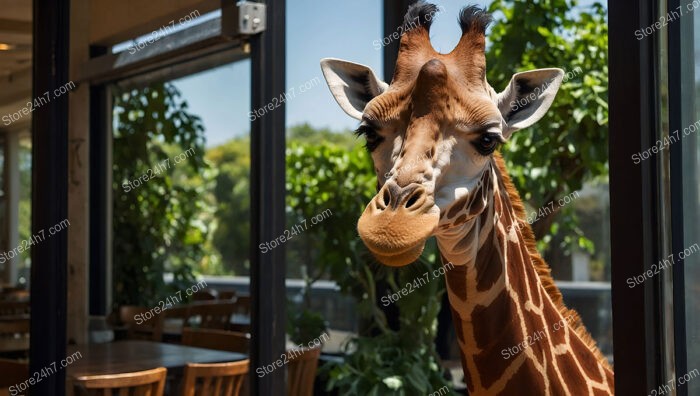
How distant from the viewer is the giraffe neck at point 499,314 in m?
1.92

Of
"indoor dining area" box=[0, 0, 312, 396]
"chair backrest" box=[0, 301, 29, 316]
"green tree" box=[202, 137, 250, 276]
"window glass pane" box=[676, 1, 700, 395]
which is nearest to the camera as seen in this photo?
"window glass pane" box=[676, 1, 700, 395]

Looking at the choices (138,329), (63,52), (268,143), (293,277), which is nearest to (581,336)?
(268,143)

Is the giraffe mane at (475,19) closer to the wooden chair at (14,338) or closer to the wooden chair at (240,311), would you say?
the wooden chair at (14,338)

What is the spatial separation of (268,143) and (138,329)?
2924mm

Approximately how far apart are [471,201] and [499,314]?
0.94 ft

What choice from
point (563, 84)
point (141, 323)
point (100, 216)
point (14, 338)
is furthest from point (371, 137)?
point (100, 216)

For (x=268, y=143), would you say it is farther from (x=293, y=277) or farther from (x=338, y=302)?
(x=338, y=302)

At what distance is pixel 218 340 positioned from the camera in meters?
4.20

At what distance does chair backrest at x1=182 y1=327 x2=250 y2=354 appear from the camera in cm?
396

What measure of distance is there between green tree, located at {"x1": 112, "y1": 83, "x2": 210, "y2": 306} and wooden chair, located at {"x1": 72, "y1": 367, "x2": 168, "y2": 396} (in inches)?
110

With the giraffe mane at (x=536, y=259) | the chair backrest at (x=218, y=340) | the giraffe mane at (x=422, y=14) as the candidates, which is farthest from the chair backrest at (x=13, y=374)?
the giraffe mane at (x=422, y=14)

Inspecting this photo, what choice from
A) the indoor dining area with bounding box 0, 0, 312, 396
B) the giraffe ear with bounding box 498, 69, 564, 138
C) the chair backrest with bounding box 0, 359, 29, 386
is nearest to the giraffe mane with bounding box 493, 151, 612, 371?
the giraffe ear with bounding box 498, 69, 564, 138

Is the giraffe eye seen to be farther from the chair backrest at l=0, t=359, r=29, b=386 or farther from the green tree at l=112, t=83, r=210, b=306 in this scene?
the green tree at l=112, t=83, r=210, b=306

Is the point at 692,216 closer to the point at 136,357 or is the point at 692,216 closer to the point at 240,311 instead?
the point at 136,357
